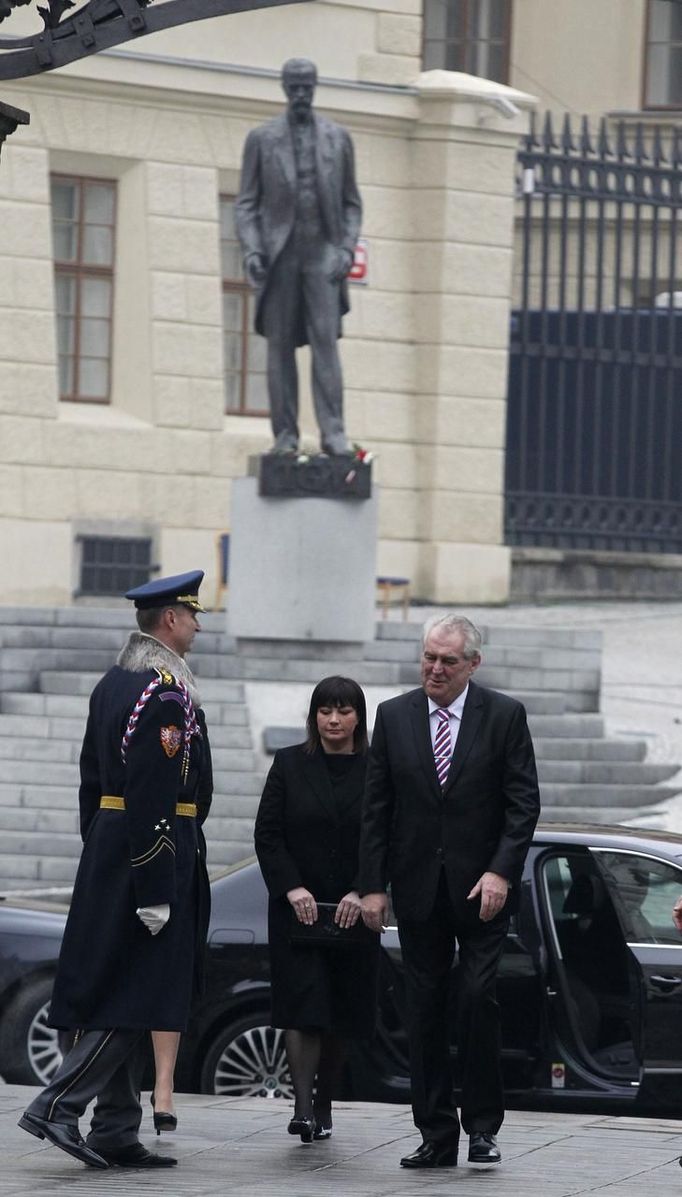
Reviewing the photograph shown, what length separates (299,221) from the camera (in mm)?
16359

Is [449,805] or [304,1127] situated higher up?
[449,805]

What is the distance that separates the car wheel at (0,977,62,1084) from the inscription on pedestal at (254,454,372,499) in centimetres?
742

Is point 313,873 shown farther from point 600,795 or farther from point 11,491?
point 11,491

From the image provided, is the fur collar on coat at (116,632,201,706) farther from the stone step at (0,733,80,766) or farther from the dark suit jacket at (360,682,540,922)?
the stone step at (0,733,80,766)

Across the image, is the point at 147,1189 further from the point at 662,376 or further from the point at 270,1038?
the point at 662,376

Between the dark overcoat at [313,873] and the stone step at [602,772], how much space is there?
737 cm

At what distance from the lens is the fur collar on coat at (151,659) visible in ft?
23.8

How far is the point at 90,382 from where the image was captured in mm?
23047

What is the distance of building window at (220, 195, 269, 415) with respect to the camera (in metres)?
23.5

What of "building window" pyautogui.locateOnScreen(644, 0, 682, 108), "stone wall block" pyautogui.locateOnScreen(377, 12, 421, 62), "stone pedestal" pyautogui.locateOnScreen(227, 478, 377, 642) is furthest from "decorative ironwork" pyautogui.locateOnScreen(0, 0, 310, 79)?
"building window" pyautogui.locateOnScreen(644, 0, 682, 108)

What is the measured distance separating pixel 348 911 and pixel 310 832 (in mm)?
299

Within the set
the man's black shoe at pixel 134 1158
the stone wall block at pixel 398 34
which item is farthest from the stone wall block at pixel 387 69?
the man's black shoe at pixel 134 1158

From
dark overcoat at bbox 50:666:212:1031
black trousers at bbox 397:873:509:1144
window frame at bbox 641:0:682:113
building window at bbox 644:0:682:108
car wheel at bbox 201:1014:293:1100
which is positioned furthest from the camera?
building window at bbox 644:0:682:108

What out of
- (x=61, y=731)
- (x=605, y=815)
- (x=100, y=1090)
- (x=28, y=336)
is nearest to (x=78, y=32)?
(x=100, y=1090)
